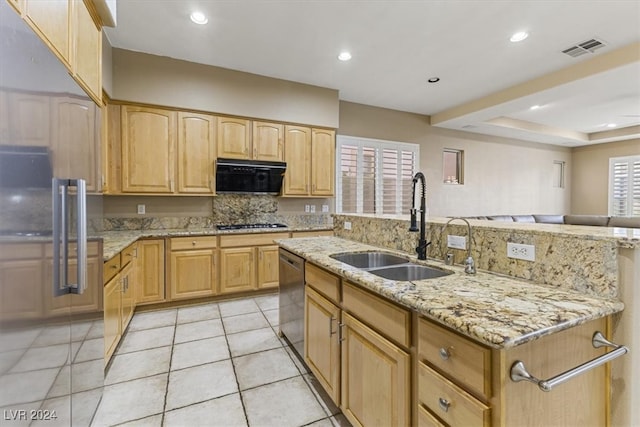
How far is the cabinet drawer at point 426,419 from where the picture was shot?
3.32 ft

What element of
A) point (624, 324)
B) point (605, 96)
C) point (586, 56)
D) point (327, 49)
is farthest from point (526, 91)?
point (624, 324)

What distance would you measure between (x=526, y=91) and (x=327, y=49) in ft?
9.73

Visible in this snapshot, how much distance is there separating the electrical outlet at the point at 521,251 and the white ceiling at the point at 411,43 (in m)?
2.30

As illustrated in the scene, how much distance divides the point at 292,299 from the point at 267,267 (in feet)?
5.31

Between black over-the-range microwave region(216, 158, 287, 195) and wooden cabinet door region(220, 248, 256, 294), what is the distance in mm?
859

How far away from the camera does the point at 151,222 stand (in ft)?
12.5

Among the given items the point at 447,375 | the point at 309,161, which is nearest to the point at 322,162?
the point at 309,161

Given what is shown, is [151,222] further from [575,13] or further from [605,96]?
[605,96]

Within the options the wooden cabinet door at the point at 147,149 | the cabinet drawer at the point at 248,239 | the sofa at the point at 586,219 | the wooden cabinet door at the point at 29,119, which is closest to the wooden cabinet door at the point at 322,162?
the cabinet drawer at the point at 248,239

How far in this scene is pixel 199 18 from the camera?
109 inches

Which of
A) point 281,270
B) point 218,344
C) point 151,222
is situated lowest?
point 218,344

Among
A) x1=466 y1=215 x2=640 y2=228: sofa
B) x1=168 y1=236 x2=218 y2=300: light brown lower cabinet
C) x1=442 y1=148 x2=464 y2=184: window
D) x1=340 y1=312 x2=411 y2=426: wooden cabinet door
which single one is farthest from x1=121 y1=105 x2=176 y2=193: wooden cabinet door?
x1=442 y1=148 x2=464 y2=184: window

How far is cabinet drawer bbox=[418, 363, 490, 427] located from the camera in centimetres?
87

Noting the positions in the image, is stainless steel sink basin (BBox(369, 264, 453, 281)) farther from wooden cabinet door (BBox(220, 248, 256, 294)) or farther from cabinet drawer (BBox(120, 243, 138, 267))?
wooden cabinet door (BBox(220, 248, 256, 294))
